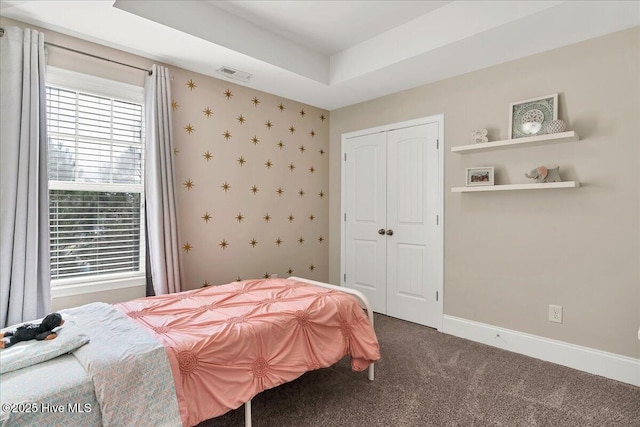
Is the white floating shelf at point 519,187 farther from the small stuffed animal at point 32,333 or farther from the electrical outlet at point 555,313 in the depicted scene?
the small stuffed animal at point 32,333

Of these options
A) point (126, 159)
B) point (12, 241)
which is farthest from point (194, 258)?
point (12, 241)

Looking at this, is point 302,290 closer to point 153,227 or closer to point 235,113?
point 153,227

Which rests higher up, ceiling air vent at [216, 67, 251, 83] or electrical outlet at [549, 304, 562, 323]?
ceiling air vent at [216, 67, 251, 83]

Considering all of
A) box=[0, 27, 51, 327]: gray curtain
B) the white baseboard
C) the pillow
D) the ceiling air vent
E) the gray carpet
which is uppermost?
the ceiling air vent

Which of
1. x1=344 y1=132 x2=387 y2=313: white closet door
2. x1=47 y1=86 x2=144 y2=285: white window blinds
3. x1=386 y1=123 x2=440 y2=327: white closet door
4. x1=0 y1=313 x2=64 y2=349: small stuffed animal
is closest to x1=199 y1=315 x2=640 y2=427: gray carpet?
x1=386 y1=123 x2=440 y2=327: white closet door

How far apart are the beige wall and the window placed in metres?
0.16

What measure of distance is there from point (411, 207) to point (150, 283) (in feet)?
8.16

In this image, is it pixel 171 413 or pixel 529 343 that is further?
pixel 529 343

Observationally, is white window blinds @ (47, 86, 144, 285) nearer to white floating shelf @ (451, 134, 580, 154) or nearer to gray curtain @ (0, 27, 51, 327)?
gray curtain @ (0, 27, 51, 327)

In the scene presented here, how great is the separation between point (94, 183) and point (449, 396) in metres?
2.88

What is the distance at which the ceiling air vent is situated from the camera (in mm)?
3073

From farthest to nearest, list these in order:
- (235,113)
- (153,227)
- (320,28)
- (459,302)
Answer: (235,113) < (459,302) < (320,28) < (153,227)

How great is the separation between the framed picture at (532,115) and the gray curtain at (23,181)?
341 centimetres

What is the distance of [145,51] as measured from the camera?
9.07 ft
